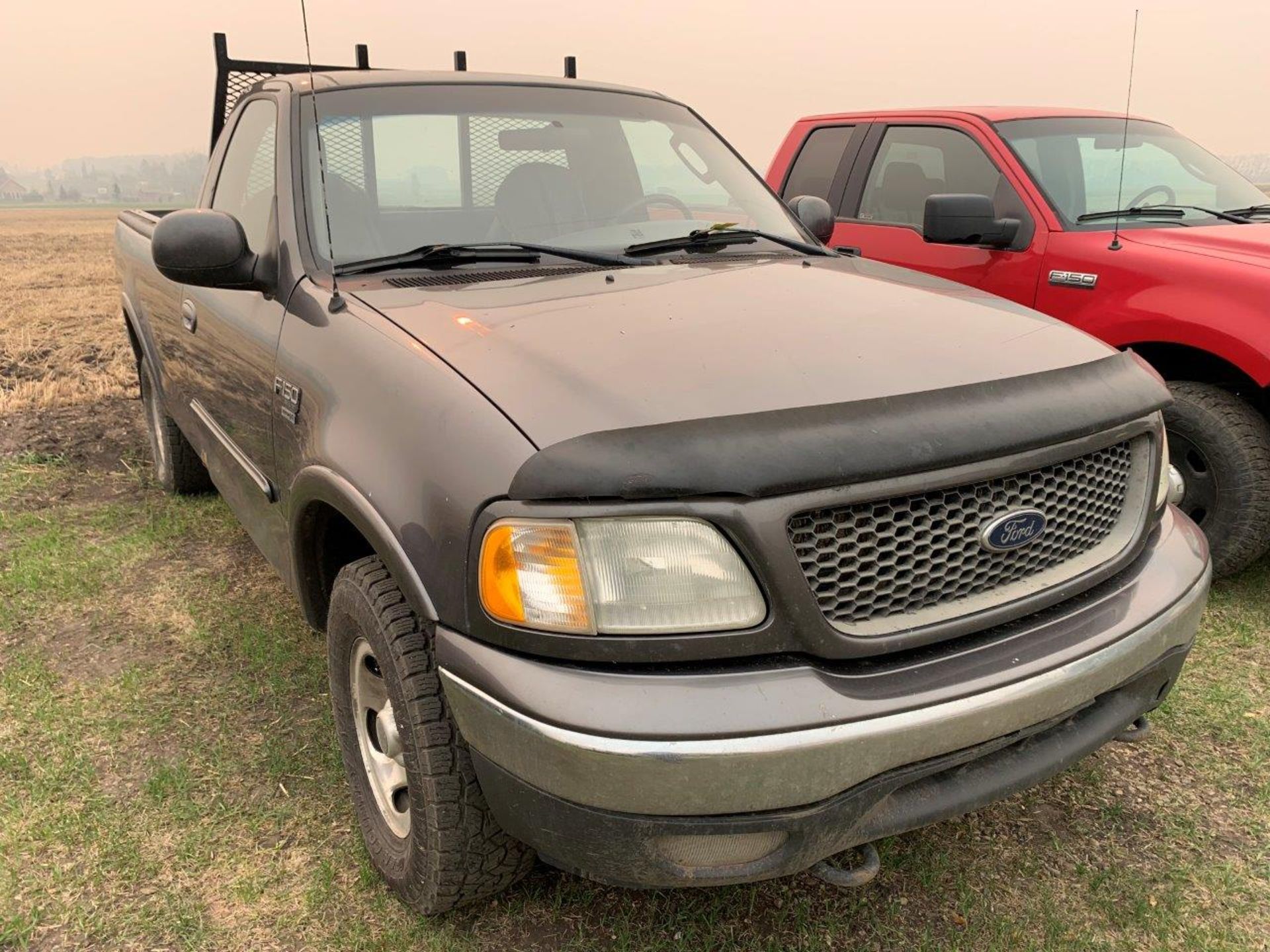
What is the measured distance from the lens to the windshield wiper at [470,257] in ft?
8.32

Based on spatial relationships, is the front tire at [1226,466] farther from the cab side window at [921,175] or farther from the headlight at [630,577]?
the headlight at [630,577]

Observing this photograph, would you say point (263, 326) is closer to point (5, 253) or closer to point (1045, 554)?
point (1045, 554)

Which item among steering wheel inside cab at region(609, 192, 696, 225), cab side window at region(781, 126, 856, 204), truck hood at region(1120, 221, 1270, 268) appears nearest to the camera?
steering wheel inside cab at region(609, 192, 696, 225)

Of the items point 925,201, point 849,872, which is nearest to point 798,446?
point 849,872

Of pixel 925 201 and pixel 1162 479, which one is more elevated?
pixel 925 201

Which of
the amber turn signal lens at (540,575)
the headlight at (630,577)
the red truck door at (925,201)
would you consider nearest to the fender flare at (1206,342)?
the red truck door at (925,201)

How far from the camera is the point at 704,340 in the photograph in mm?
1999

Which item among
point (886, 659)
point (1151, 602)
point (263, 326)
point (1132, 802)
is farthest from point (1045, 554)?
point (263, 326)

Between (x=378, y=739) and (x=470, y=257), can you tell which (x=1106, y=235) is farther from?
(x=378, y=739)

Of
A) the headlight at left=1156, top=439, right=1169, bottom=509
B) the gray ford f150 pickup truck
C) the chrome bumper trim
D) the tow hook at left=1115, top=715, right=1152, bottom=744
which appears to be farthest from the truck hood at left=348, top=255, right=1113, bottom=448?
the tow hook at left=1115, top=715, right=1152, bottom=744

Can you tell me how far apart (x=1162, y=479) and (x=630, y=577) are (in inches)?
52.3

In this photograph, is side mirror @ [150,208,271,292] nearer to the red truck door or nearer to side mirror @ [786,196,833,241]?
side mirror @ [786,196,833,241]

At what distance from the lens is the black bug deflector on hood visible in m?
1.55

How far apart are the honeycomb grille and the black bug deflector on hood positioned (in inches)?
3.0
